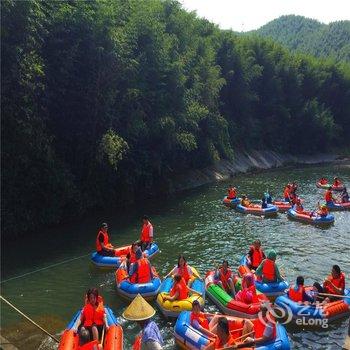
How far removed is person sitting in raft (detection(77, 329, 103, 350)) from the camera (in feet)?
32.5

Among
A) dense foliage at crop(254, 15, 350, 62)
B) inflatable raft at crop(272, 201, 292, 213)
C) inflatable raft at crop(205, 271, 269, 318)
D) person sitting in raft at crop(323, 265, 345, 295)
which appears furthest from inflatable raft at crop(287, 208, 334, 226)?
dense foliage at crop(254, 15, 350, 62)

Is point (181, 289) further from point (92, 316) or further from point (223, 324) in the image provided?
point (223, 324)

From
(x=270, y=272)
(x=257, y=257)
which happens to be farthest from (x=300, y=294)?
(x=257, y=257)

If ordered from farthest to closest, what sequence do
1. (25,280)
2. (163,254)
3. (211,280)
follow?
(163,254)
(25,280)
(211,280)

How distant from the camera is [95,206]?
2477 centimetres

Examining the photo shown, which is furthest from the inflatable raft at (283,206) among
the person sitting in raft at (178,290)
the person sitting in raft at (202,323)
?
the person sitting in raft at (202,323)

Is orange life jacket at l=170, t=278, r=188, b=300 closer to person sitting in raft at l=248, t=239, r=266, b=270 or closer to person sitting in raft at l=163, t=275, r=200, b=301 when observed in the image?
person sitting in raft at l=163, t=275, r=200, b=301

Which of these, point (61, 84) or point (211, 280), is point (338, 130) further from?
point (211, 280)

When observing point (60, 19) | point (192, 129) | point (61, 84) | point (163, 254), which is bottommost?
point (163, 254)

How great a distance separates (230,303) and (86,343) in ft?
13.9

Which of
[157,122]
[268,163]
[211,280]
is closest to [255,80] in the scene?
[268,163]

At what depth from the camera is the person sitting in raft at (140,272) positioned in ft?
46.6

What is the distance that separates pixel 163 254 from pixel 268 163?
30.2 metres

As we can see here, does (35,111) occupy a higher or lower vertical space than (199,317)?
higher
